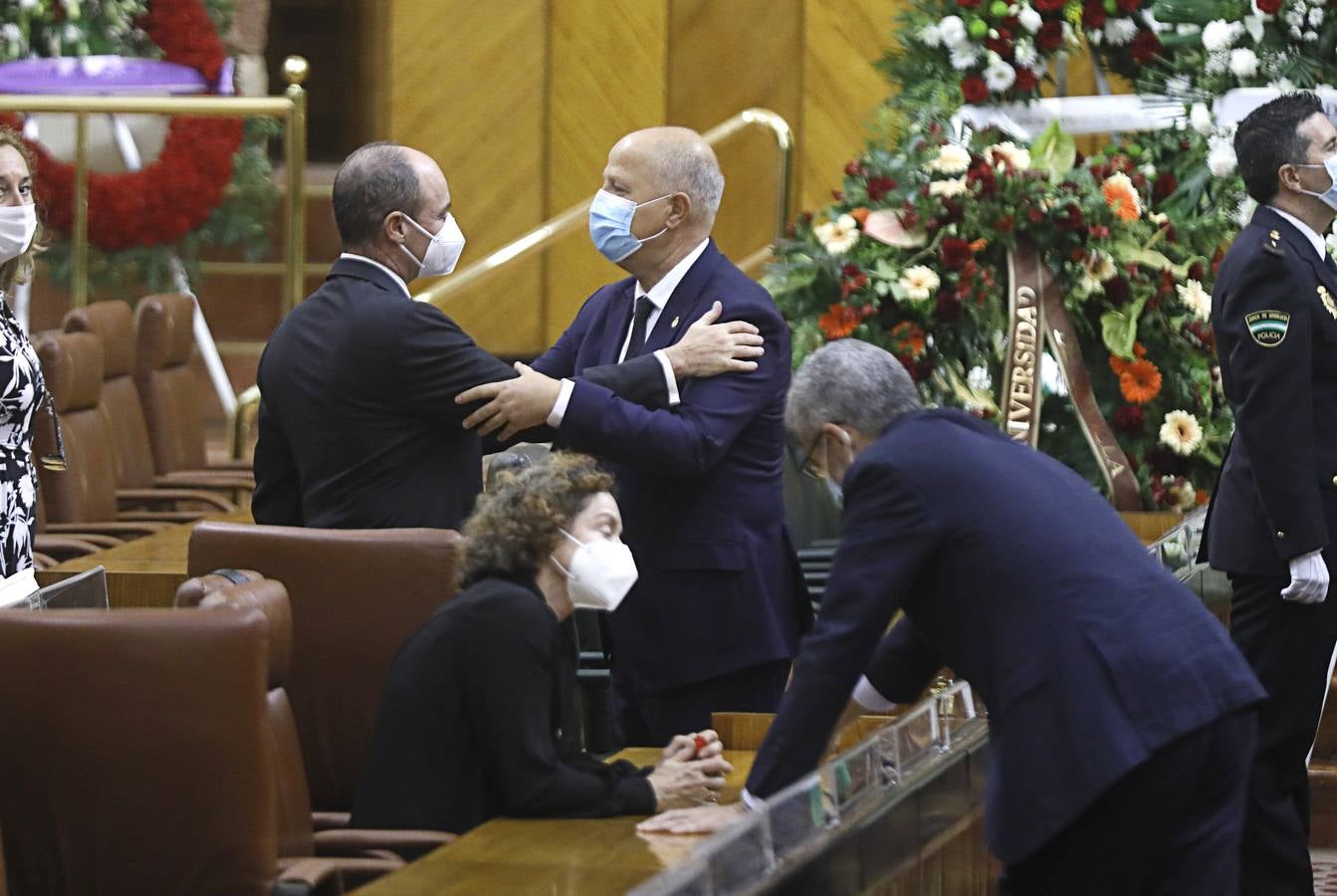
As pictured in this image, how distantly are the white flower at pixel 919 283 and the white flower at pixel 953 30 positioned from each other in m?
0.87

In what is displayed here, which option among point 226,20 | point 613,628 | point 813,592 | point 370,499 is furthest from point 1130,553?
point 226,20

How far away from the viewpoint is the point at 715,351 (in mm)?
3322

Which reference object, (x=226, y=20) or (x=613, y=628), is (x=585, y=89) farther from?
(x=613, y=628)

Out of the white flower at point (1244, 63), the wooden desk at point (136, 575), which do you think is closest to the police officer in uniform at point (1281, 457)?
the white flower at point (1244, 63)

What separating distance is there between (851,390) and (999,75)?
3530mm

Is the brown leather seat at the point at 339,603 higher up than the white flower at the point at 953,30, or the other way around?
the white flower at the point at 953,30

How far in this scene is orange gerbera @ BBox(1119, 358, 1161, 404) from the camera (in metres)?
5.28

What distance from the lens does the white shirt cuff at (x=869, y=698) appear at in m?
2.82

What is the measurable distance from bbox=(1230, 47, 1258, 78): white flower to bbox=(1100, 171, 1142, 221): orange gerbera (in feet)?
1.38

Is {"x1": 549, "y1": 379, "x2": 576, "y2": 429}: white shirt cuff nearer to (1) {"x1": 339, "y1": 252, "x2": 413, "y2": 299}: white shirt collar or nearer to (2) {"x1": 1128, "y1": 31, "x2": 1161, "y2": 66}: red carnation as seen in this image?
(1) {"x1": 339, "y1": 252, "x2": 413, "y2": 299}: white shirt collar

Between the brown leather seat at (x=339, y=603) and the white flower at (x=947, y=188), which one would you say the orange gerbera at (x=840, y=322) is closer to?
the white flower at (x=947, y=188)

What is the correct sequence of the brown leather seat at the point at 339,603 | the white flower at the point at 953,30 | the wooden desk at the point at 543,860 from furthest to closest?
the white flower at the point at 953,30 < the brown leather seat at the point at 339,603 < the wooden desk at the point at 543,860

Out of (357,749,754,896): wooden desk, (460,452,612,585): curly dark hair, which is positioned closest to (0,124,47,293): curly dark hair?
(460,452,612,585): curly dark hair

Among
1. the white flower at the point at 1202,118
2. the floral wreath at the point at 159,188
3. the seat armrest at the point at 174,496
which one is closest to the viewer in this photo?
the white flower at the point at 1202,118
